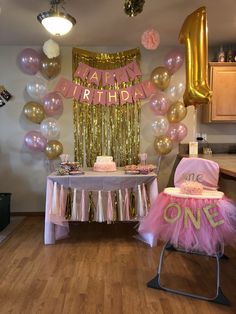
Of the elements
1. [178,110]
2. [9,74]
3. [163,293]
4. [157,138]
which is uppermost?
[9,74]

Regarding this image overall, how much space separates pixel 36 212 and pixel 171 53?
112 inches

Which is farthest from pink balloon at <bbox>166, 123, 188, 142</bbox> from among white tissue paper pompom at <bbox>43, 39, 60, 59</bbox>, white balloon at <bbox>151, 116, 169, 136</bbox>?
white tissue paper pompom at <bbox>43, 39, 60, 59</bbox>

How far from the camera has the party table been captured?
3217 mm

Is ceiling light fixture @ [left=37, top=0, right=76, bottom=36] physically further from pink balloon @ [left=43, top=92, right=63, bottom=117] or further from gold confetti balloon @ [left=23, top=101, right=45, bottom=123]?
gold confetti balloon @ [left=23, top=101, right=45, bottom=123]

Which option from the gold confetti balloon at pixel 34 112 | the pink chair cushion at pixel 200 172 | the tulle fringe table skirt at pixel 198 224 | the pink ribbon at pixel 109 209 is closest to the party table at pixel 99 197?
the pink ribbon at pixel 109 209

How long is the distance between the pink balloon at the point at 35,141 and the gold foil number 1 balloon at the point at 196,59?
195cm

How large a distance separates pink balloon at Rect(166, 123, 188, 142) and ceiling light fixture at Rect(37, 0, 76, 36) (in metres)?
1.86

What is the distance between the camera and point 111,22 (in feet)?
11.0

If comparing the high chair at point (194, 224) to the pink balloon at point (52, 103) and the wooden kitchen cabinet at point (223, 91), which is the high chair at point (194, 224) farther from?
the pink balloon at point (52, 103)

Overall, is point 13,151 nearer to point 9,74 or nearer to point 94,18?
point 9,74

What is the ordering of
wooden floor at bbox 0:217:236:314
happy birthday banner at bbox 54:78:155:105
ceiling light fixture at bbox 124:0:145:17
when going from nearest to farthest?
wooden floor at bbox 0:217:236:314
ceiling light fixture at bbox 124:0:145:17
happy birthday banner at bbox 54:78:155:105

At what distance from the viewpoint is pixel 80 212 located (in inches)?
128

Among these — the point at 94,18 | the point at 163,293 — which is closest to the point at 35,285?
the point at 163,293

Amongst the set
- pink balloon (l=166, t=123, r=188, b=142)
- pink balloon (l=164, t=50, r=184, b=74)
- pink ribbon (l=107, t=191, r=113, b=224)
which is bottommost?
pink ribbon (l=107, t=191, r=113, b=224)
